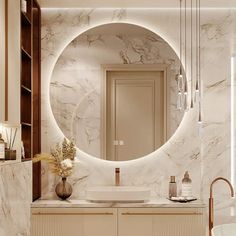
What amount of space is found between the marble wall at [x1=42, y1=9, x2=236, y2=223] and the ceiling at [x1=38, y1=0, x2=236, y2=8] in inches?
4.0

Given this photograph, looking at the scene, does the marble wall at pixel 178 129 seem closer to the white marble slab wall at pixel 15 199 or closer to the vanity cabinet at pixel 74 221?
the vanity cabinet at pixel 74 221

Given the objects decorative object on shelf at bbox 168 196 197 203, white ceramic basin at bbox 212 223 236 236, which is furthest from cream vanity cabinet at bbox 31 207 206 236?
white ceramic basin at bbox 212 223 236 236

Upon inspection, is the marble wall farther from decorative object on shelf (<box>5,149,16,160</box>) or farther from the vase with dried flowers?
decorative object on shelf (<box>5,149,16,160</box>)

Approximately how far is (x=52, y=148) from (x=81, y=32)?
1.19m

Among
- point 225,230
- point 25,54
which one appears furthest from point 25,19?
point 225,230

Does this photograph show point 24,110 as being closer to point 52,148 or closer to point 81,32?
point 52,148

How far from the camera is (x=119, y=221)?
4.28 metres

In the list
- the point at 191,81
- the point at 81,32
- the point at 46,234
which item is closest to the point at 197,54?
the point at 191,81

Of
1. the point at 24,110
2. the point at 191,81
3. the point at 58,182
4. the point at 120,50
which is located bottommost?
the point at 58,182

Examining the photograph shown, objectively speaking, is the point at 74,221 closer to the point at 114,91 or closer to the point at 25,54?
the point at 114,91

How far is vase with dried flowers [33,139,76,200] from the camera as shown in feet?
14.8

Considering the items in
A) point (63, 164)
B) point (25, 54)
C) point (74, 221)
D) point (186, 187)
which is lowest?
point (74, 221)

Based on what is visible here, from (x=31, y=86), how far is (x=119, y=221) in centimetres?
144

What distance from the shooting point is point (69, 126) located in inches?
190
